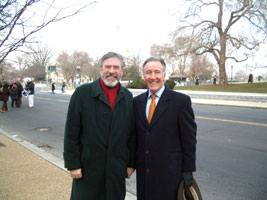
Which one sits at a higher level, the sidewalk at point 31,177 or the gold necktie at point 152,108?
the gold necktie at point 152,108

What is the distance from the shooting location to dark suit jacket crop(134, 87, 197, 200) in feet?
7.37

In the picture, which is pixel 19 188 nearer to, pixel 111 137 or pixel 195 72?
pixel 111 137

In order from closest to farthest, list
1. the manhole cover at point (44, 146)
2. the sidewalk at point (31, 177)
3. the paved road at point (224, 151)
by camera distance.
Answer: the sidewalk at point (31, 177), the paved road at point (224, 151), the manhole cover at point (44, 146)

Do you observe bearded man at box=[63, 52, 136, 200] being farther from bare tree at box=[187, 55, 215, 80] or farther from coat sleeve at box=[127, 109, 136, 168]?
bare tree at box=[187, 55, 215, 80]

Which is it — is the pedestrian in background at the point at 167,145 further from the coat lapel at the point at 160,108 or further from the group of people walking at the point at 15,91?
the group of people walking at the point at 15,91

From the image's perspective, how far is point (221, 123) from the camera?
29.9ft


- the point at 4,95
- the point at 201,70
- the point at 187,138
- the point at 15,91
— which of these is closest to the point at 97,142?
the point at 187,138

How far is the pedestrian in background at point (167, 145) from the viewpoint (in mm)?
2246

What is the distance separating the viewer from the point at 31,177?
161 inches

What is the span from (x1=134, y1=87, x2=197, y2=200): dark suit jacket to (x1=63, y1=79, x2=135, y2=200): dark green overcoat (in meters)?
0.24

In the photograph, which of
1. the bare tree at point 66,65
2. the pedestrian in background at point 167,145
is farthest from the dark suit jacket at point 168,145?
the bare tree at point 66,65

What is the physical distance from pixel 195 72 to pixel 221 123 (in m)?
62.3

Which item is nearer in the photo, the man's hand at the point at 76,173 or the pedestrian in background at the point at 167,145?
the pedestrian in background at the point at 167,145

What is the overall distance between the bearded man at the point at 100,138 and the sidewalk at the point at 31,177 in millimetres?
1169
